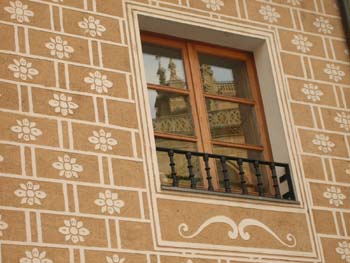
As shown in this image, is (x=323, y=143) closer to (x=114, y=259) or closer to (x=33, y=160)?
(x=114, y=259)

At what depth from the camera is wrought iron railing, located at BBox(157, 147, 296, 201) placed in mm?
8820

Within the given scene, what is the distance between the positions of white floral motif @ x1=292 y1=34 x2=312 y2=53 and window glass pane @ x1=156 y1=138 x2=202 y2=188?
1.47 meters

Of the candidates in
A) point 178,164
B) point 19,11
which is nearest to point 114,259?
point 178,164

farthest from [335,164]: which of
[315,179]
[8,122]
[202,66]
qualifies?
[8,122]

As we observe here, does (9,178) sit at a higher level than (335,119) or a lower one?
lower

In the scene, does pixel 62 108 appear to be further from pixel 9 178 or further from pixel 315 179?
pixel 315 179

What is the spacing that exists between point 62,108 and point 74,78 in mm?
324

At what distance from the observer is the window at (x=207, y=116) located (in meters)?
9.05

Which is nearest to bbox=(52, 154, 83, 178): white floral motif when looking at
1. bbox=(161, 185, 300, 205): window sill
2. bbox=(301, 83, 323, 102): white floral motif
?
bbox=(161, 185, 300, 205): window sill

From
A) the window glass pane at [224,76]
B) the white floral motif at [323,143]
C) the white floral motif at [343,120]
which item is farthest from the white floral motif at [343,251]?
the window glass pane at [224,76]

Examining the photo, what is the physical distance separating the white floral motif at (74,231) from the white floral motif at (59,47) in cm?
141

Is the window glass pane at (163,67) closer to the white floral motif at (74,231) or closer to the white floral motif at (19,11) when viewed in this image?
the white floral motif at (19,11)

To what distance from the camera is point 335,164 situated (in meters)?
9.46

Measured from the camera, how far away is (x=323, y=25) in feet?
33.4
